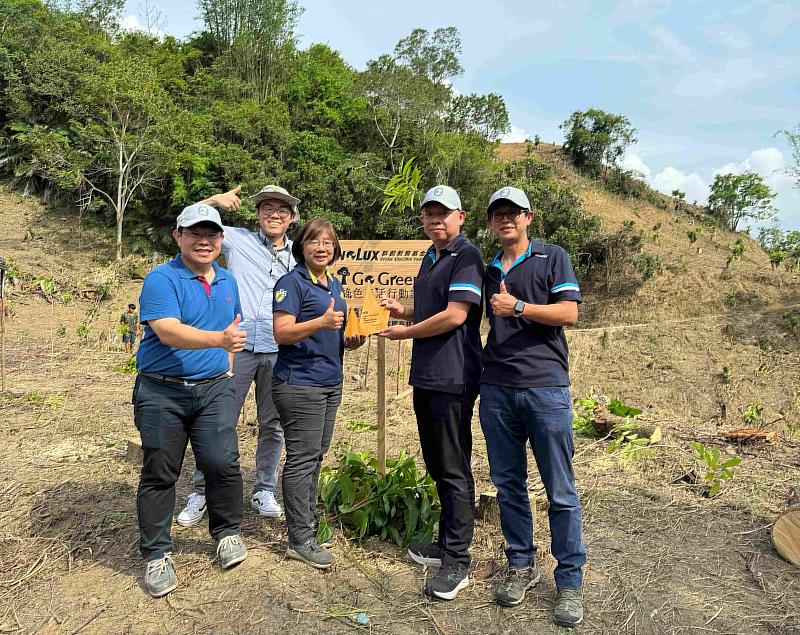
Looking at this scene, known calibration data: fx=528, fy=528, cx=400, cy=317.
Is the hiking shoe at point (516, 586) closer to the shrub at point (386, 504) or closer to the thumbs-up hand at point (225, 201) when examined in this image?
the shrub at point (386, 504)

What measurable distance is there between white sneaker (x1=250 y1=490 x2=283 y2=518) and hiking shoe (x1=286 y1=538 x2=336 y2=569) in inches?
20.8

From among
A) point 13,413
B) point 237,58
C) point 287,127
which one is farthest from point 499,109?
point 13,413

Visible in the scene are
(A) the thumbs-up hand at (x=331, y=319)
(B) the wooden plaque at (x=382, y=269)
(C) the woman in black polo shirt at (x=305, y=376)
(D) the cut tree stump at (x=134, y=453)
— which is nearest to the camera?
(A) the thumbs-up hand at (x=331, y=319)

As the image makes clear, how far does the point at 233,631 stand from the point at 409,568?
95 centimetres

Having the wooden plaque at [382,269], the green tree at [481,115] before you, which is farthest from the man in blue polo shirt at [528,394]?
the green tree at [481,115]

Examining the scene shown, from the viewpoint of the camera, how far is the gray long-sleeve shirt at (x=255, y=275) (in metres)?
3.18

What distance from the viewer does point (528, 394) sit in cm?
241

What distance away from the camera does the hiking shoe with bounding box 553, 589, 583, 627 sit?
237 cm

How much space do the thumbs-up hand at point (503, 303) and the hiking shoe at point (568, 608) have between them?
51.9 inches

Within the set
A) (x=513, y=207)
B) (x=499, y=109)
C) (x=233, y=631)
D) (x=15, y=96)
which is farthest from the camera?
(x=499, y=109)

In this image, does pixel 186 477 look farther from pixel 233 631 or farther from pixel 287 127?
pixel 287 127

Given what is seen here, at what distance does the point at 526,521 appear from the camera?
259cm

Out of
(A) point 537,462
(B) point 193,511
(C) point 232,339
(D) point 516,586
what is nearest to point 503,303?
(A) point 537,462

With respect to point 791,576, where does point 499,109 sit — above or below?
above
